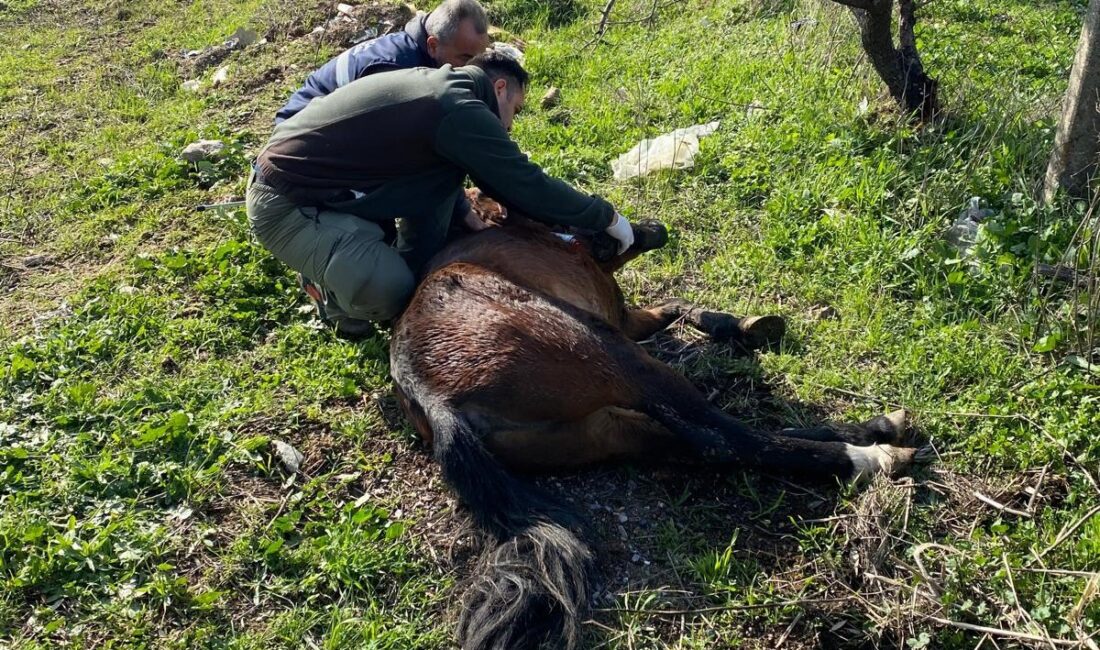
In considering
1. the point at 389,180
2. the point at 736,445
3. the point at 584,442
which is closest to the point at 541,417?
the point at 584,442

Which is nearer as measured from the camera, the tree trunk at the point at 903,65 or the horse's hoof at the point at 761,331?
the horse's hoof at the point at 761,331

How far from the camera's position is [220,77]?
7.61 meters

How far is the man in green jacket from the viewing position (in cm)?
387

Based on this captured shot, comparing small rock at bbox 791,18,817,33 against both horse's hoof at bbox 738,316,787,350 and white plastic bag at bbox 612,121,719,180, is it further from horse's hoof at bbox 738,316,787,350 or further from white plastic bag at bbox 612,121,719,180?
horse's hoof at bbox 738,316,787,350

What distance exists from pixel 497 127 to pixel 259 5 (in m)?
6.51

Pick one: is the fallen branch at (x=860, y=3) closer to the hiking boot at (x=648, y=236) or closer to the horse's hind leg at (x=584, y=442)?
the hiking boot at (x=648, y=236)

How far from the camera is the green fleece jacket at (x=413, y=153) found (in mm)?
3852

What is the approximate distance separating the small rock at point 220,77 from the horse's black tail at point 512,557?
545cm

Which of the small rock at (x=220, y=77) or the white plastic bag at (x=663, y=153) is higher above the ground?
the small rock at (x=220, y=77)

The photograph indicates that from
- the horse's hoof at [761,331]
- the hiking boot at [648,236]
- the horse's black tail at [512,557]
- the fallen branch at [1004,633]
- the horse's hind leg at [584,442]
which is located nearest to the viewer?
the fallen branch at [1004,633]

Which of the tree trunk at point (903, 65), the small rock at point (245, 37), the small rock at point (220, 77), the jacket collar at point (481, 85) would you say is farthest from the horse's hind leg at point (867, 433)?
the small rock at point (245, 37)

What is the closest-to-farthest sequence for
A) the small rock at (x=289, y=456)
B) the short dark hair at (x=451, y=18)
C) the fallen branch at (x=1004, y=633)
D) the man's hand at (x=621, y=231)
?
1. the fallen branch at (x=1004, y=633)
2. the small rock at (x=289, y=456)
3. the man's hand at (x=621, y=231)
4. the short dark hair at (x=451, y=18)

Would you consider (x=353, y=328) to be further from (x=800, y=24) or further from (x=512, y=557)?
(x=800, y=24)

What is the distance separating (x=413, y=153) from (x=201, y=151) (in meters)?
2.98
